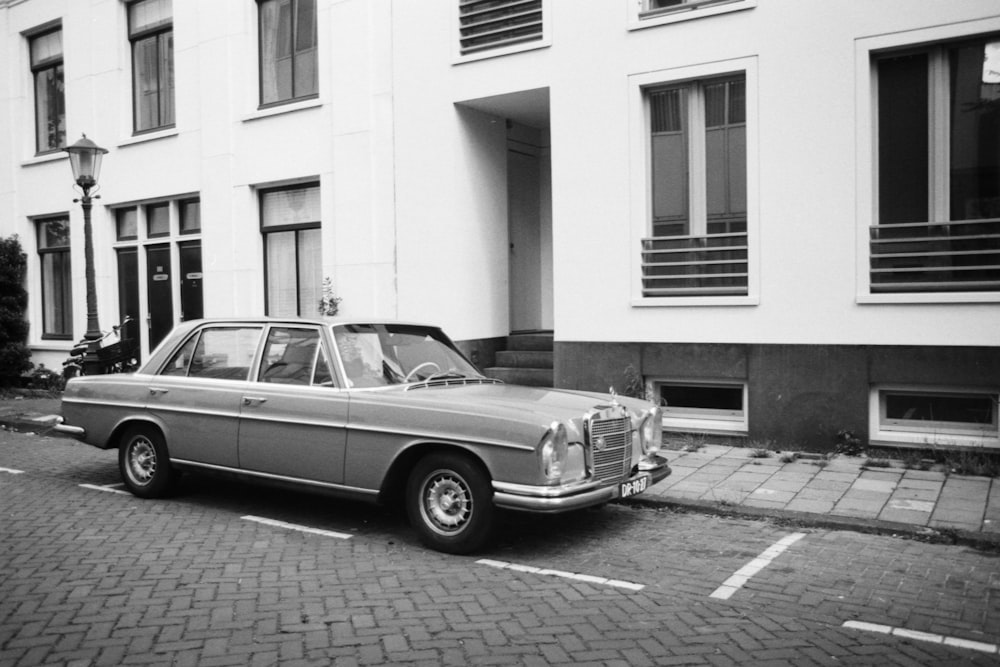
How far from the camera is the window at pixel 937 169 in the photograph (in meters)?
8.97

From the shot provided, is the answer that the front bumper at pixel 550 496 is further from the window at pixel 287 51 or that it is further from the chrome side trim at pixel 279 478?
the window at pixel 287 51

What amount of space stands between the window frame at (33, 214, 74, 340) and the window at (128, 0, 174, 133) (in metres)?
3.09

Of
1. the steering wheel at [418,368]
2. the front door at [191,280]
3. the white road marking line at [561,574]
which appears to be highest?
the front door at [191,280]

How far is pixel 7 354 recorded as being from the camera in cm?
1744

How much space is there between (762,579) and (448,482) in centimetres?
214

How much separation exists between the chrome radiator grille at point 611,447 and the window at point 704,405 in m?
4.14

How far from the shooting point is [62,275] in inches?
706

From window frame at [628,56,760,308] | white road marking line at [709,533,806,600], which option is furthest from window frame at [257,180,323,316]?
white road marking line at [709,533,806,600]

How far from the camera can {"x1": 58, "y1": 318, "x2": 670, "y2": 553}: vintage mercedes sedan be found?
19.1 feet


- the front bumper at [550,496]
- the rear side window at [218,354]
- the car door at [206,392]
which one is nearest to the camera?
the front bumper at [550,496]

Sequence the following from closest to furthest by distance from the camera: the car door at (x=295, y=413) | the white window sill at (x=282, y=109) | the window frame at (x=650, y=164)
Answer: the car door at (x=295, y=413)
the window frame at (x=650, y=164)
the white window sill at (x=282, y=109)

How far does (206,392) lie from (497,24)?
6827 mm

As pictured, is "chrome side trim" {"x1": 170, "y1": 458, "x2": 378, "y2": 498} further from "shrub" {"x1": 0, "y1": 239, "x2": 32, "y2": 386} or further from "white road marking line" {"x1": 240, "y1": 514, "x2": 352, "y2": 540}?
"shrub" {"x1": 0, "y1": 239, "x2": 32, "y2": 386}

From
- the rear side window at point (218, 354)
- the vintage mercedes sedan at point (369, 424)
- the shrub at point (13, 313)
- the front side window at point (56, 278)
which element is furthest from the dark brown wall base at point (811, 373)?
the shrub at point (13, 313)
